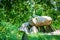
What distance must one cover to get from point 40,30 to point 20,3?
714 centimetres

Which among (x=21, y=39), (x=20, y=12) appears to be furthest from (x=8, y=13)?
(x=21, y=39)

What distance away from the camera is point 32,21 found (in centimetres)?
1046

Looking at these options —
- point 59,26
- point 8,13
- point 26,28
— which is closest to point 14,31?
point 8,13

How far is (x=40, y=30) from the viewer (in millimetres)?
10836

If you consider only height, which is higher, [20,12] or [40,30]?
[20,12]

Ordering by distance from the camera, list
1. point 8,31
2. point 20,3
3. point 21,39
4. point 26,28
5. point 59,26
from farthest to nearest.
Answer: point 59,26 < point 26,28 < point 21,39 < point 8,31 < point 20,3

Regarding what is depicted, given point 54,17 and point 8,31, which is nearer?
point 8,31

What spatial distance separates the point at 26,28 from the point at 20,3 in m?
6.63

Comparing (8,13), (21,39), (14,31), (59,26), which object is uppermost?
(8,13)

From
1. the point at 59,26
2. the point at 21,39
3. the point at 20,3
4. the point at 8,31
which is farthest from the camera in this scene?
the point at 59,26

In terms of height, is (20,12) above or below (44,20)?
above

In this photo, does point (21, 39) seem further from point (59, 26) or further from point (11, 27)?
point (59, 26)

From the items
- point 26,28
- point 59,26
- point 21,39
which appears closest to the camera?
point 21,39

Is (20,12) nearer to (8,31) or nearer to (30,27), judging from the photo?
(8,31)
